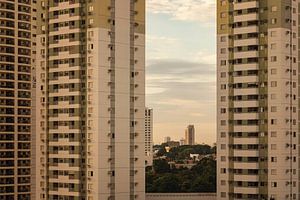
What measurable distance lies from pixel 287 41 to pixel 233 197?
21577mm

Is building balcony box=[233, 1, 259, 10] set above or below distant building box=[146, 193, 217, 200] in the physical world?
above

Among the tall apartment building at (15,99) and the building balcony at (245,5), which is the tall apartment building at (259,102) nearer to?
the building balcony at (245,5)

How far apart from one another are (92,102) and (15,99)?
113 feet

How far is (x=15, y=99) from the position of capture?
112m

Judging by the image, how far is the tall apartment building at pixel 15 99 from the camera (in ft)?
361

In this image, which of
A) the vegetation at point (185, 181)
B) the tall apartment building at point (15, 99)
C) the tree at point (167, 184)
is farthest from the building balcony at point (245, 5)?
the tree at point (167, 184)

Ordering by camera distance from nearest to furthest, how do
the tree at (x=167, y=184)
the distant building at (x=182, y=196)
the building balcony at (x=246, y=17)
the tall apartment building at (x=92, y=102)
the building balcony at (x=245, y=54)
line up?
the tall apartment building at (x=92, y=102) < the building balcony at (x=245, y=54) < the building balcony at (x=246, y=17) < the distant building at (x=182, y=196) < the tree at (x=167, y=184)

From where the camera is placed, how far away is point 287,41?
83.8 meters

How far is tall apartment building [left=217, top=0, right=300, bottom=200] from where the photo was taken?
3265 inches

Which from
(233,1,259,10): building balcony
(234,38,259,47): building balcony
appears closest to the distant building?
(234,38,259,47): building balcony

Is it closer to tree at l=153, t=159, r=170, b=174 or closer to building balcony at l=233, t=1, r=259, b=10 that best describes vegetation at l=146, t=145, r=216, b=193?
tree at l=153, t=159, r=170, b=174

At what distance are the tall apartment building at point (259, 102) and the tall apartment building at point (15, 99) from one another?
40287 mm

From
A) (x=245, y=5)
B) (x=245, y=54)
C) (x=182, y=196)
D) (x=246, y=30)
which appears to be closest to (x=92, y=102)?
(x=245, y=54)

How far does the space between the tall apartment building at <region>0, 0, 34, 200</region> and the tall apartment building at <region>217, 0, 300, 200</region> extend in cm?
4029
